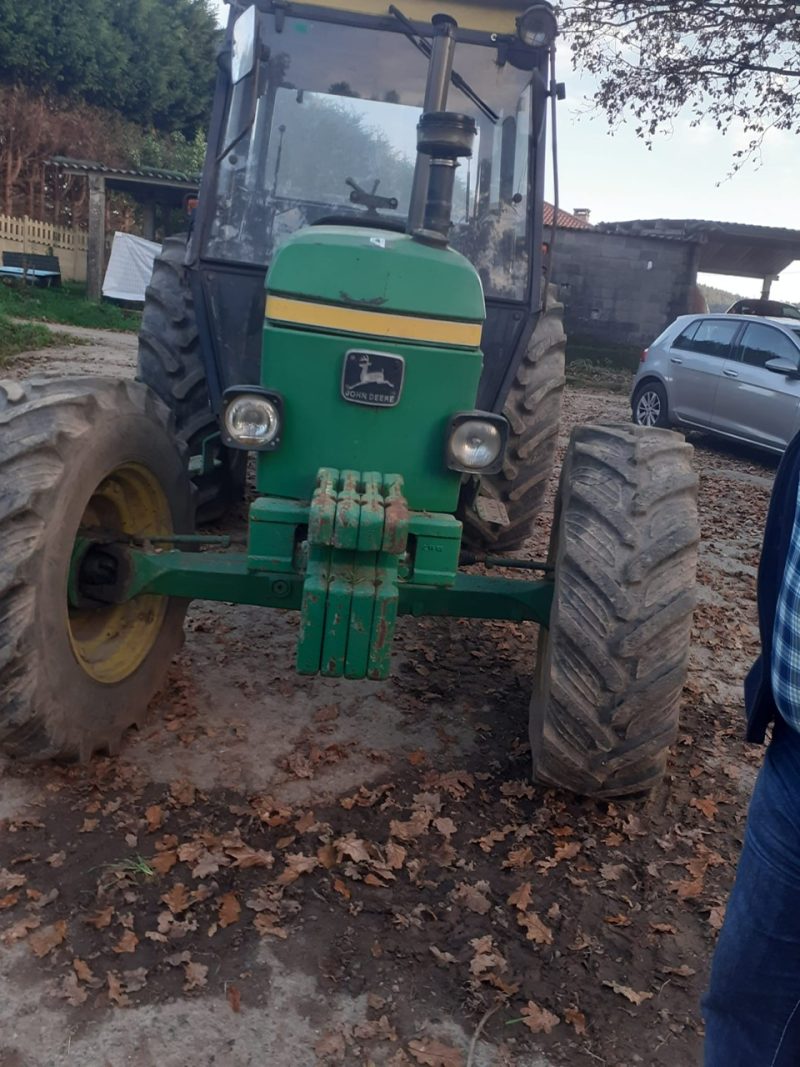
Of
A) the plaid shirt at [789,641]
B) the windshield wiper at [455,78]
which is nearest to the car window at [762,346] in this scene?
the windshield wiper at [455,78]

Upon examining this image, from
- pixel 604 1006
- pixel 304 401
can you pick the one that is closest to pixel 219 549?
pixel 304 401

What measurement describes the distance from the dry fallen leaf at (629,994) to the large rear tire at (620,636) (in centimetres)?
67

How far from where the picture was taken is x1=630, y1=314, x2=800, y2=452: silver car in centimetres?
1055

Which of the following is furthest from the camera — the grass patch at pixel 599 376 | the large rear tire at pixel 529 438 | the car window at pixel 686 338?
the grass patch at pixel 599 376

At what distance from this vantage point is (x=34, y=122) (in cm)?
2686

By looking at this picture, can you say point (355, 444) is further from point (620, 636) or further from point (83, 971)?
point (83, 971)

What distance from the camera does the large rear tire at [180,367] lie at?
16.6 feet

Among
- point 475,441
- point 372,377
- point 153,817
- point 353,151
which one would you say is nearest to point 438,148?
point 372,377

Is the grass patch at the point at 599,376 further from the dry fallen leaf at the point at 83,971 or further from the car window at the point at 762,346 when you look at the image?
the dry fallen leaf at the point at 83,971

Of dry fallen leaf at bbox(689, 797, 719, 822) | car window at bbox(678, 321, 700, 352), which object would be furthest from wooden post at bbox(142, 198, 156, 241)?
dry fallen leaf at bbox(689, 797, 719, 822)

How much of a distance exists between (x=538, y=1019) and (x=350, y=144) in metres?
3.75

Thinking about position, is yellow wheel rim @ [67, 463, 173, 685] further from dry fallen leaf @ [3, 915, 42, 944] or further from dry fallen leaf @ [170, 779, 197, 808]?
dry fallen leaf @ [3, 915, 42, 944]

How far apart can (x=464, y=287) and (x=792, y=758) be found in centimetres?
218

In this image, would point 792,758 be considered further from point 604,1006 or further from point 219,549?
point 219,549
